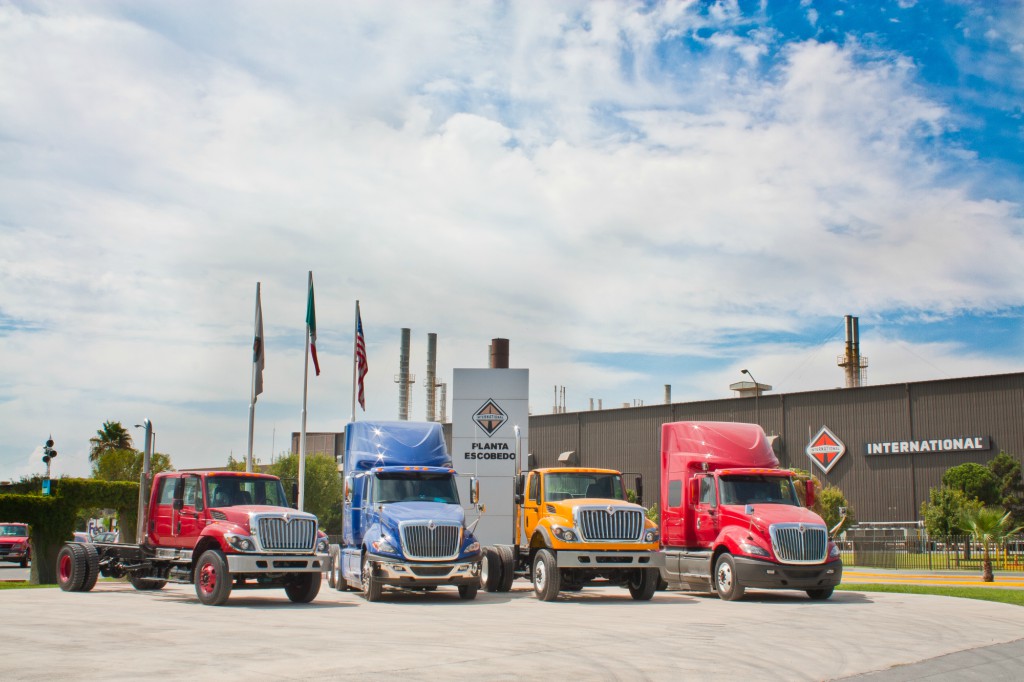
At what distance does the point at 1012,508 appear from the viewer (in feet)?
187

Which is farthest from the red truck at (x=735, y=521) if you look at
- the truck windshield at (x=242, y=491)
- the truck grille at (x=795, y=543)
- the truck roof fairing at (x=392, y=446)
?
the truck windshield at (x=242, y=491)

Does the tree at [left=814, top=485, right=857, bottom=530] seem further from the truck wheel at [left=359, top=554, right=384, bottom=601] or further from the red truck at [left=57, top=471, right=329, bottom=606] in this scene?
the red truck at [left=57, top=471, right=329, bottom=606]

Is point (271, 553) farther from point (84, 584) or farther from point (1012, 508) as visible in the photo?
point (1012, 508)

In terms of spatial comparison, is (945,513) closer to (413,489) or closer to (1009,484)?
(1009,484)

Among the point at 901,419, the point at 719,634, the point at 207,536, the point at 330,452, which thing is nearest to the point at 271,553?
the point at 207,536

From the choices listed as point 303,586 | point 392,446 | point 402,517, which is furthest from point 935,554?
point 303,586

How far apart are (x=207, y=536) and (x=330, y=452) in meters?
84.8

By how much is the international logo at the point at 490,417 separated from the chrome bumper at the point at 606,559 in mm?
7380

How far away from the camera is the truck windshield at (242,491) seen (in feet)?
A: 66.1

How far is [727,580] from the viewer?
21531 millimetres

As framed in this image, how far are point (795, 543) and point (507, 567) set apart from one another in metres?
6.27

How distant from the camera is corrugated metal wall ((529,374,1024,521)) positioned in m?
61.0

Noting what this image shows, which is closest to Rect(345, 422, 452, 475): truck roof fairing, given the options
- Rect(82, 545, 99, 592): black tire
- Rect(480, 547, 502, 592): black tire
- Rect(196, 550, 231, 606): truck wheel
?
Rect(480, 547, 502, 592): black tire

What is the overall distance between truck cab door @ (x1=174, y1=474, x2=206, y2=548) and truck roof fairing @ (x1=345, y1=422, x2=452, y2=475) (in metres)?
3.70
